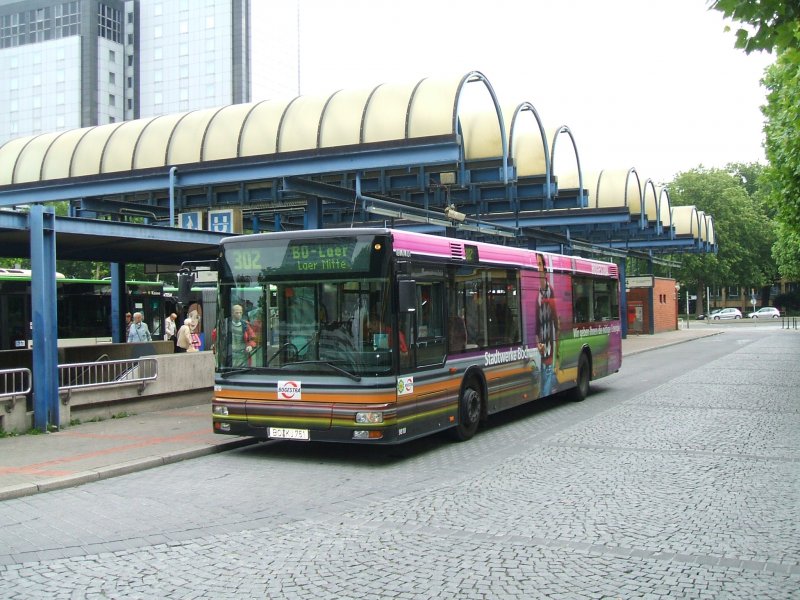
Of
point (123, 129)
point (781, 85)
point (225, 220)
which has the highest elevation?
point (781, 85)

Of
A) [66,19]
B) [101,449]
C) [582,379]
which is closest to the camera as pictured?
[101,449]

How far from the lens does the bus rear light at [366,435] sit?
29.5 feet

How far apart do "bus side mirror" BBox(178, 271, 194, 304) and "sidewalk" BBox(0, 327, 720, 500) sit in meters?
1.91

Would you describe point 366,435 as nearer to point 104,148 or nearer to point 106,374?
point 106,374

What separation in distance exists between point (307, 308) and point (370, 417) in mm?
1467

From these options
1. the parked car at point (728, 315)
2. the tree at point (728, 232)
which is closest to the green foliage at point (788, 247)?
the tree at point (728, 232)

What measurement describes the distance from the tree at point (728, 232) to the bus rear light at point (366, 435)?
71.5 m

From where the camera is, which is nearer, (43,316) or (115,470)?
(115,470)

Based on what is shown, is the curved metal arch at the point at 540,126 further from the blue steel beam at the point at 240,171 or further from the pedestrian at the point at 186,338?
the pedestrian at the point at 186,338

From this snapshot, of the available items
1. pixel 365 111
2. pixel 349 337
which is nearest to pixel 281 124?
pixel 365 111

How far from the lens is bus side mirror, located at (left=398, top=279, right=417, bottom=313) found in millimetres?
9078

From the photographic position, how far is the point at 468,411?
1088 cm

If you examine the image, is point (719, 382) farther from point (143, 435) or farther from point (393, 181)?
point (143, 435)

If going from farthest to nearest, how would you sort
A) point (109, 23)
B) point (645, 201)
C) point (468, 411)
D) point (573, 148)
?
point (109, 23) < point (645, 201) < point (573, 148) < point (468, 411)
